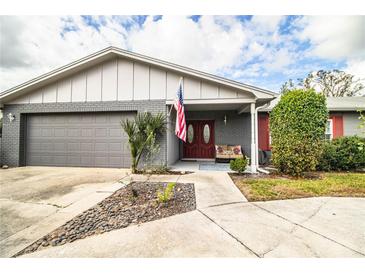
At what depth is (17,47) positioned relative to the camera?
6.07m

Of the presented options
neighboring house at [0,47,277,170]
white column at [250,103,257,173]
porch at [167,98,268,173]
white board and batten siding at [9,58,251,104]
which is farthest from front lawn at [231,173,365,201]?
porch at [167,98,268,173]

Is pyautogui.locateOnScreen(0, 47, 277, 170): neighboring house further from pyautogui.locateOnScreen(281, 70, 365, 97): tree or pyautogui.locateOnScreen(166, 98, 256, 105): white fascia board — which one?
pyautogui.locateOnScreen(281, 70, 365, 97): tree

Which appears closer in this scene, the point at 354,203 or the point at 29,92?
the point at 354,203

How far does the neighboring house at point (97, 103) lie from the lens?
5980 millimetres

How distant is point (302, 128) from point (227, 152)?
346cm

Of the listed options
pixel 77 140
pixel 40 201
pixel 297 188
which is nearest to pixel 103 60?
pixel 77 140

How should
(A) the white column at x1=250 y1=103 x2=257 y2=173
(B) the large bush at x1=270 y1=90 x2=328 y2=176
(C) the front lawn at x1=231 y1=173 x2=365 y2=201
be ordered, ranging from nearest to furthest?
1. (C) the front lawn at x1=231 y1=173 x2=365 y2=201
2. (B) the large bush at x1=270 y1=90 x2=328 y2=176
3. (A) the white column at x1=250 y1=103 x2=257 y2=173

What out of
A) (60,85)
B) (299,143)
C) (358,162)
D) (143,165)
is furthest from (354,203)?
(60,85)

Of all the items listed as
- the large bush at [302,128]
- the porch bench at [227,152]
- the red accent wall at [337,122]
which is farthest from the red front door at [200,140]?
the red accent wall at [337,122]

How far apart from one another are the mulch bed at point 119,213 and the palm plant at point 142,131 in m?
1.99

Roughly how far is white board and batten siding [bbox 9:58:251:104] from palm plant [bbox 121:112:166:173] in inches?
35.7

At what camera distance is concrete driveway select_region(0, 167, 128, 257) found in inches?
81.7
